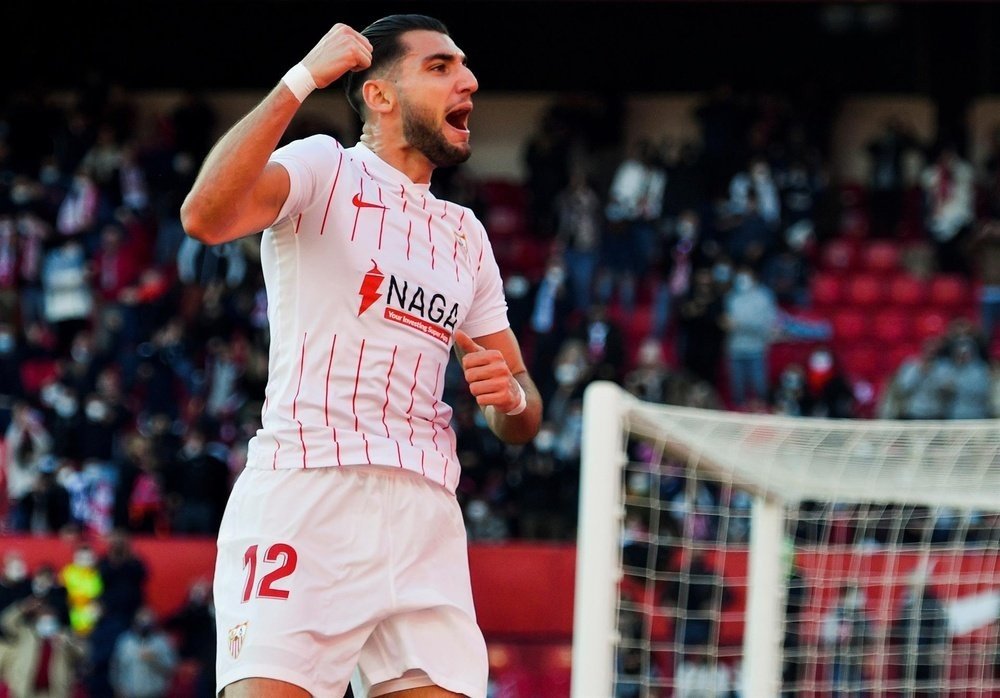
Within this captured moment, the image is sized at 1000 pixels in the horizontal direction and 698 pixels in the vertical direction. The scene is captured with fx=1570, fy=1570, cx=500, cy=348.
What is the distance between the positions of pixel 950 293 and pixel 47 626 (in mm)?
9928

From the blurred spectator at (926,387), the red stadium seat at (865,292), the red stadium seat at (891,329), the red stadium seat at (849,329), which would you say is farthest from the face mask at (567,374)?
the red stadium seat at (865,292)

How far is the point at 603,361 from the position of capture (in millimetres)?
14727

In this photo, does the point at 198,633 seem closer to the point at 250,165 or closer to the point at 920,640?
the point at 920,640

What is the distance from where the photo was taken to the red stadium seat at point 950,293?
16.8m

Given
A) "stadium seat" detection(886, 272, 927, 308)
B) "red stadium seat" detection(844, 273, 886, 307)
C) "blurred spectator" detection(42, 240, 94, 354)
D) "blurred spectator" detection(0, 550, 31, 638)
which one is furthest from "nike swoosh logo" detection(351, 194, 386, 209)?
"stadium seat" detection(886, 272, 927, 308)

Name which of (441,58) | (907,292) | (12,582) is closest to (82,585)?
(12,582)

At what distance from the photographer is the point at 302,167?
3.22m

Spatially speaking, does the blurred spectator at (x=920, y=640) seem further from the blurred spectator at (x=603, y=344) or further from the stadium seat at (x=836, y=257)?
the stadium seat at (x=836, y=257)

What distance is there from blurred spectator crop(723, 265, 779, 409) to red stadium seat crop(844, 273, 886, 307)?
7.02 ft

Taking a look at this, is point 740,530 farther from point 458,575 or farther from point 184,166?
point 458,575

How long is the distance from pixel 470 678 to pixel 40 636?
1008 cm

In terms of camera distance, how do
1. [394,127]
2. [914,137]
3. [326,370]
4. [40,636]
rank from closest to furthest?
[326,370] → [394,127] → [40,636] → [914,137]

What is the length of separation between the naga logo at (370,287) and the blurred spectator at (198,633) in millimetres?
9434

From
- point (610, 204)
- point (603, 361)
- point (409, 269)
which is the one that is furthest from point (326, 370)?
Result: point (610, 204)
